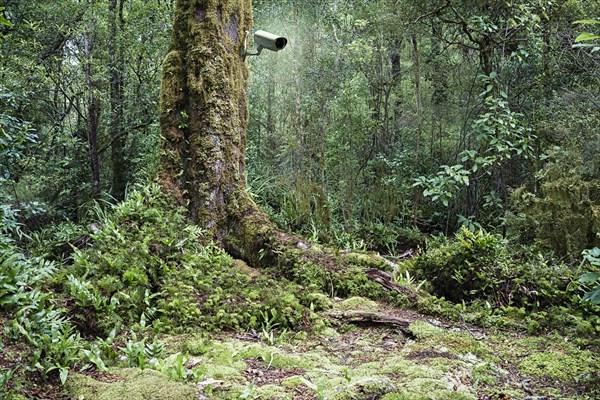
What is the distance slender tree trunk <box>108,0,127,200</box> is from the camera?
915cm

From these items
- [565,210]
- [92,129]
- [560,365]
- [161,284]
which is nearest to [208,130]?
[161,284]

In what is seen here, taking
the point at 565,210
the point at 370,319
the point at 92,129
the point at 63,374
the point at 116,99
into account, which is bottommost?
the point at 370,319

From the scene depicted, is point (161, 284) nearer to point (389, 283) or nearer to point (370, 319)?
point (370, 319)

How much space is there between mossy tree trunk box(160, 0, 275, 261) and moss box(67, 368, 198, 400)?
2.73 meters

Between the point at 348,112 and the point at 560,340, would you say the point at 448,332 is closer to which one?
the point at 560,340

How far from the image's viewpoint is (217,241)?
511cm

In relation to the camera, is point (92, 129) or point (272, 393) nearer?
point (272, 393)

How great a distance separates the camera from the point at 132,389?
2.25 meters

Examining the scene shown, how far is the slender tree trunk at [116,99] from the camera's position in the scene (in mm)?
9152

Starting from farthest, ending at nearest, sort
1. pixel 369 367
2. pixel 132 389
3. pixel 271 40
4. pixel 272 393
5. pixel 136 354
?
pixel 271 40
pixel 369 367
pixel 136 354
pixel 272 393
pixel 132 389

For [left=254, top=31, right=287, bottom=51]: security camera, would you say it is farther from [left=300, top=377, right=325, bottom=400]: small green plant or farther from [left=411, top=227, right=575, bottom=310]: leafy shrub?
[left=300, top=377, right=325, bottom=400]: small green plant

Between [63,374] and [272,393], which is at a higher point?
[63,374]

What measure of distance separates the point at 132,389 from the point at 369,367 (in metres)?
1.40

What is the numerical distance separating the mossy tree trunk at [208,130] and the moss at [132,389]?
2.73 metres
